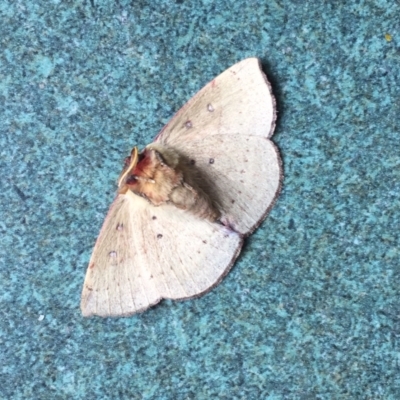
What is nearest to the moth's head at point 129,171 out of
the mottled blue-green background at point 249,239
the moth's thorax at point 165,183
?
the moth's thorax at point 165,183

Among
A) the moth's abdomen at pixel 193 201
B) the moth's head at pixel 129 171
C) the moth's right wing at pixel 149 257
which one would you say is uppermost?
the moth's head at pixel 129 171

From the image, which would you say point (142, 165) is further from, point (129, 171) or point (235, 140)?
point (235, 140)

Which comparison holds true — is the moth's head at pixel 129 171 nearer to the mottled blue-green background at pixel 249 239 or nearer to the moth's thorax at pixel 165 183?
the moth's thorax at pixel 165 183

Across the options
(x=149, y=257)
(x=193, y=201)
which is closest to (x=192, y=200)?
(x=193, y=201)

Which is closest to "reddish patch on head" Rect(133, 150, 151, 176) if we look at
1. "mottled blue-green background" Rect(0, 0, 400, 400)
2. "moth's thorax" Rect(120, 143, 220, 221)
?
"moth's thorax" Rect(120, 143, 220, 221)

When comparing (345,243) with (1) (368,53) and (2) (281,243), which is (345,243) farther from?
(1) (368,53)

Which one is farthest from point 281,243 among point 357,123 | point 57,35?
point 57,35
